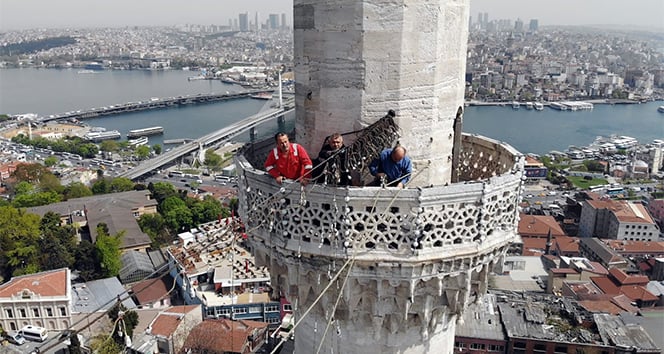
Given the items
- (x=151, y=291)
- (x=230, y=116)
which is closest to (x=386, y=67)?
(x=151, y=291)

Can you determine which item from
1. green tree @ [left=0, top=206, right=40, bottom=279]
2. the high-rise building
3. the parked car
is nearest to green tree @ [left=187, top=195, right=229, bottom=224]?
green tree @ [left=0, top=206, right=40, bottom=279]

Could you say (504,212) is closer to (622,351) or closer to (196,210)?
(622,351)

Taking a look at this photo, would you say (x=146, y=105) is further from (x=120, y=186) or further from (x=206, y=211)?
(x=206, y=211)

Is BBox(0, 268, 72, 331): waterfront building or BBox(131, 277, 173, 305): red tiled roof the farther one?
BBox(131, 277, 173, 305): red tiled roof

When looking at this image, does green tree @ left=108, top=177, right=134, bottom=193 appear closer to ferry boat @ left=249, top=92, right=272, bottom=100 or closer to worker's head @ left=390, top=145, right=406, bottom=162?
worker's head @ left=390, top=145, right=406, bottom=162

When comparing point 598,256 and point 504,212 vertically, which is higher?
point 504,212

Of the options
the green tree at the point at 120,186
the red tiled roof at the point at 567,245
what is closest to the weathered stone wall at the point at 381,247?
the red tiled roof at the point at 567,245

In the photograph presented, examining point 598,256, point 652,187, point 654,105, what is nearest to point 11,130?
point 598,256
